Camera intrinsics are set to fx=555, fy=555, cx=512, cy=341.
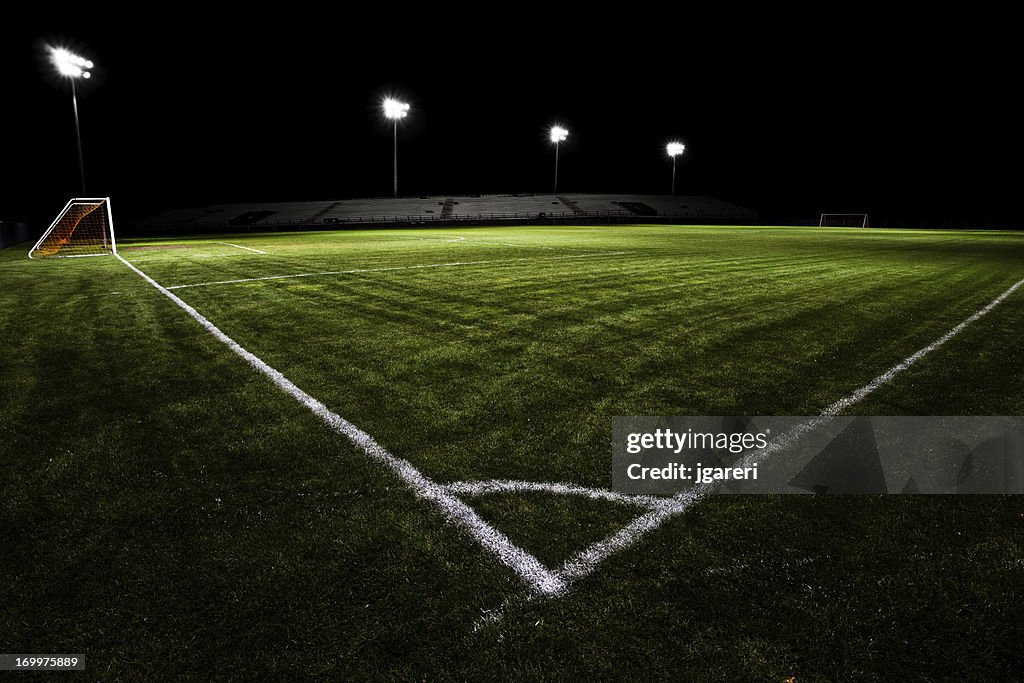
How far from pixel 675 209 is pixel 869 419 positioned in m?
60.9

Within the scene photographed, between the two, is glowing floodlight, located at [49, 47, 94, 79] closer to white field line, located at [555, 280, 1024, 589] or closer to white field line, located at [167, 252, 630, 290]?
white field line, located at [167, 252, 630, 290]

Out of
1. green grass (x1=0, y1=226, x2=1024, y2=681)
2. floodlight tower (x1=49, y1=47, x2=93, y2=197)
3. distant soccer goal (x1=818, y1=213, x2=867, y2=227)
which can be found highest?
floodlight tower (x1=49, y1=47, x2=93, y2=197)

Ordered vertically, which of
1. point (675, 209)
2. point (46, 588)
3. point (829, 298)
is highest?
point (675, 209)

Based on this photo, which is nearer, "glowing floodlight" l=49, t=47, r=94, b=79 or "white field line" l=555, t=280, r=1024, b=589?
"white field line" l=555, t=280, r=1024, b=589

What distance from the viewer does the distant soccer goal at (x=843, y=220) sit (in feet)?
168

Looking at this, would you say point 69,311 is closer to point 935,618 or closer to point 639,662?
point 639,662

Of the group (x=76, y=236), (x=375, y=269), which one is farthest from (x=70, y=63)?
(x=375, y=269)

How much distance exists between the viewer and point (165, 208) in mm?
62594

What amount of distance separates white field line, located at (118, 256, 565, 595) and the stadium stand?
46892mm

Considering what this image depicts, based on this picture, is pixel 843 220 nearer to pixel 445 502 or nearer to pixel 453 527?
pixel 445 502

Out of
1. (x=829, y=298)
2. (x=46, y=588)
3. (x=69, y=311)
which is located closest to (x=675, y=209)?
(x=829, y=298)

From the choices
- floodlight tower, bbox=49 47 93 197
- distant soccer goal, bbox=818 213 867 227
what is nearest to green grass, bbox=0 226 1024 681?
floodlight tower, bbox=49 47 93 197

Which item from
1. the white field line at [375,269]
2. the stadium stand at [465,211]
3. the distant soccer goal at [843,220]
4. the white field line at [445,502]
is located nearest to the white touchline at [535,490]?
the white field line at [445,502]

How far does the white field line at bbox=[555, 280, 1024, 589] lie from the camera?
233cm
